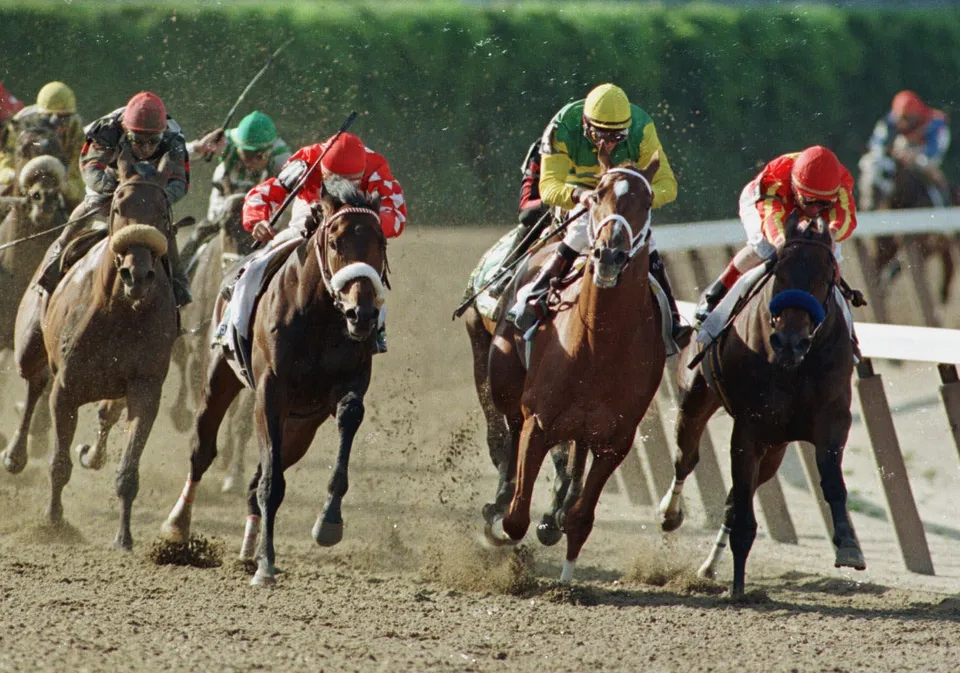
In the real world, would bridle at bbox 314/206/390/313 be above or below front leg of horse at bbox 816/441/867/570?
above

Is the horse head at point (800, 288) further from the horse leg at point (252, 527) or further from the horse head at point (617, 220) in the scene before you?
the horse leg at point (252, 527)

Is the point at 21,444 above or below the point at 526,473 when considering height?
above

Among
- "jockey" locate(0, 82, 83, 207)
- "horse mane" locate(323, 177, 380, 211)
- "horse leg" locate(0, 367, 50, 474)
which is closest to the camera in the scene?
"horse mane" locate(323, 177, 380, 211)

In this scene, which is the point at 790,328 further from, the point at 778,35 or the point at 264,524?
the point at 778,35

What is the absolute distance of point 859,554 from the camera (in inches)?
234

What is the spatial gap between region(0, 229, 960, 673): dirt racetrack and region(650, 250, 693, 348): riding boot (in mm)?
1155

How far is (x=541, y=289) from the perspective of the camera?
21.1 ft

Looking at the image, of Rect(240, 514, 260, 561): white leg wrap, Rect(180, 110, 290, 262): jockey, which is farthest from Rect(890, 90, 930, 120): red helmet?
Rect(240, 514, 260, 561): white leg wrap

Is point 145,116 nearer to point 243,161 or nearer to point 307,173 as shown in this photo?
point 307,173

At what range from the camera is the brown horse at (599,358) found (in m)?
5.76

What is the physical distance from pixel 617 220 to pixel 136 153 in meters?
2.74

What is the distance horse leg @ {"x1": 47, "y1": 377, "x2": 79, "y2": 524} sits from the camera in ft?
23.1

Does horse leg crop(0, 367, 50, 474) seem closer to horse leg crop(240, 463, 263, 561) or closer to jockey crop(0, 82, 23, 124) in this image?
horse leg crop(240, 463, 263, 561)

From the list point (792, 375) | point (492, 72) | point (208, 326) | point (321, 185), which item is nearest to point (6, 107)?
point (208, 326)
